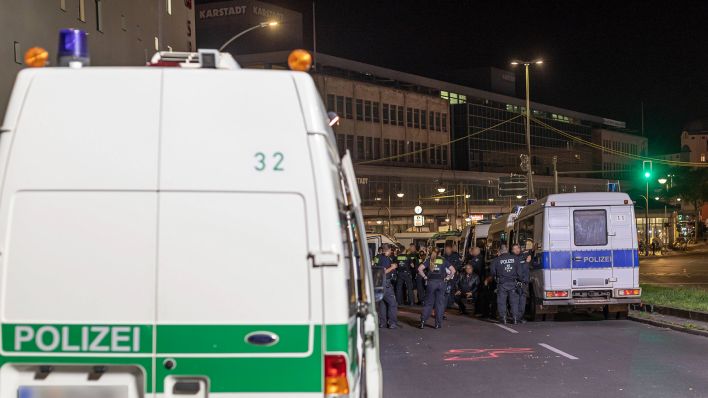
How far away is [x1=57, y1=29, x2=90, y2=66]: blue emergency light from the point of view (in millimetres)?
5496

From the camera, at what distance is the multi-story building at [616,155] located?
122 metres

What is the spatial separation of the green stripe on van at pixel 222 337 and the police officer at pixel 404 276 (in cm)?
2185

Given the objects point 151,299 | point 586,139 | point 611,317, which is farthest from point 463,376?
point 586,139

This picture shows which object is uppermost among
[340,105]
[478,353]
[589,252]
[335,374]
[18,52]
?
[340,105]

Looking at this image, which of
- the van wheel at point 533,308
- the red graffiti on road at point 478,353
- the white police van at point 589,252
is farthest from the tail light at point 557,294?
the red graffiti on road at point 478,353

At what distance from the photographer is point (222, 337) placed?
4957mm

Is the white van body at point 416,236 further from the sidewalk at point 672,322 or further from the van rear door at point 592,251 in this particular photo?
the van rear door at point 592,251

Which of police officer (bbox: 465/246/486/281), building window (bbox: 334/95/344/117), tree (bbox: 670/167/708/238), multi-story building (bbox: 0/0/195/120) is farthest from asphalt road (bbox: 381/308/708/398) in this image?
tree (bbox: 670/167/708/238)

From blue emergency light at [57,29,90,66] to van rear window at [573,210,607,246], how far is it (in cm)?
1614

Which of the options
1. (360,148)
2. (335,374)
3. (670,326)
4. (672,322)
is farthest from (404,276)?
(360,148)

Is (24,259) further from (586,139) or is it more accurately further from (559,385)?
(586,139)

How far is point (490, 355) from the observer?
1459 cm

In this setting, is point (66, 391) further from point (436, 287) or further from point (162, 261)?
point (436, 287)

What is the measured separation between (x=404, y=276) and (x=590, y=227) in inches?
317
